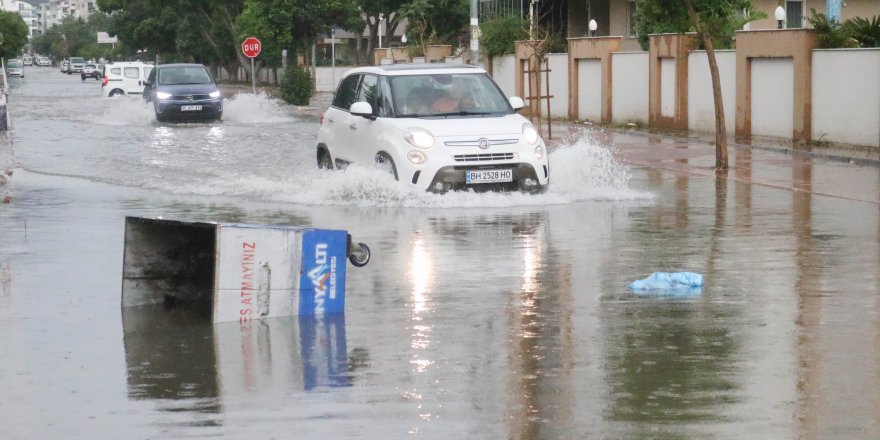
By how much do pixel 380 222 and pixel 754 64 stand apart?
1547 cm

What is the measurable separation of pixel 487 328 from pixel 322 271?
1150 mm

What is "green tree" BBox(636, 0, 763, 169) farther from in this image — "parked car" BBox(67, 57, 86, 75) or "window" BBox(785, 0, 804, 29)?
"parked car" BBox(67, 57, 86, 75)

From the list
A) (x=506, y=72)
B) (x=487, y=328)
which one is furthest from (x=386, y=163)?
(x=506, y=72)

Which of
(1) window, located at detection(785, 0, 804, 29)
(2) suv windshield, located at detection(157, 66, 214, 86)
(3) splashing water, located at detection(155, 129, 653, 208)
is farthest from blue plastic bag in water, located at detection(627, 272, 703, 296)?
(1) window, located at detection(785, 0, 804, 29)

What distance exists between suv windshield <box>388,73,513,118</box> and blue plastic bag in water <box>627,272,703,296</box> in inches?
257

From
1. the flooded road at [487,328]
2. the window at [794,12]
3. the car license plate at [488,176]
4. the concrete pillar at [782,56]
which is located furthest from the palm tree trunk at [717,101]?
the window at [794,12]

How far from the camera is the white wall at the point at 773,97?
86.4ft

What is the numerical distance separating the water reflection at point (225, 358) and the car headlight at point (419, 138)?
252 inches

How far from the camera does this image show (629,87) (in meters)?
33.6

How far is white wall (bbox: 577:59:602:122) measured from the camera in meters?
35.5

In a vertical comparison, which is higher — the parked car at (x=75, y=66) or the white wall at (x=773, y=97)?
the parked car at (x=75, y=66)

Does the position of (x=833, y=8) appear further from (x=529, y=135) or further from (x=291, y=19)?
(x=291, y=19)

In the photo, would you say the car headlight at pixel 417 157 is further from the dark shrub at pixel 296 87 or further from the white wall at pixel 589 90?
the dark shrub at pixel 296 87

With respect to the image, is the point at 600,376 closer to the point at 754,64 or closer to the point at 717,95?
the point at 717,95
